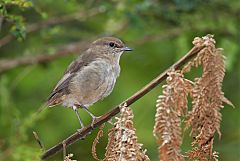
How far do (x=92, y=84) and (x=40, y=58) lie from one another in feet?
6.53

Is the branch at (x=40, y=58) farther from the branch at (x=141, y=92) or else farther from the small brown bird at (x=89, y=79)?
the branch at (x=141, y=92)

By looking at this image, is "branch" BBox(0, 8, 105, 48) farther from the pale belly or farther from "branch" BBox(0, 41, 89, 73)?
the pale belly

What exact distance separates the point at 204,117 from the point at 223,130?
5.50 m

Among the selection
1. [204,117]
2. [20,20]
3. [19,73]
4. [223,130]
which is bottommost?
[204,117]

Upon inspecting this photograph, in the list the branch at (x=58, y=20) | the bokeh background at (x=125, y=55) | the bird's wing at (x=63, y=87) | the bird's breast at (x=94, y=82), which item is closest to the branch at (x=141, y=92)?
the bird's breast at (x=94, y=82)

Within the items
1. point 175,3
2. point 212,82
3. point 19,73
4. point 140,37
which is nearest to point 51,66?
point 19,73

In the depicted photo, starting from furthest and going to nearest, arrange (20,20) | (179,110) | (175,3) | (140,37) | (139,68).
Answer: (139,68) → (140,37) → (175,3) → (20,20) → (179,110)

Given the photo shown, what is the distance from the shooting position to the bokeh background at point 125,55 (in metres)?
6.55

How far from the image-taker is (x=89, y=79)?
491 cm

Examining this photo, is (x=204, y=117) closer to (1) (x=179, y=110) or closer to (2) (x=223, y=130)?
(1) (x=179, y=110)

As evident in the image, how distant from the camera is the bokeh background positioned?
655 centimetres

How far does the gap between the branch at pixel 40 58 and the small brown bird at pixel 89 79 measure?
52.5 inches

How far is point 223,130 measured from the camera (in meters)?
7.71

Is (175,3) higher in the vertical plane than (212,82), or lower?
higher
